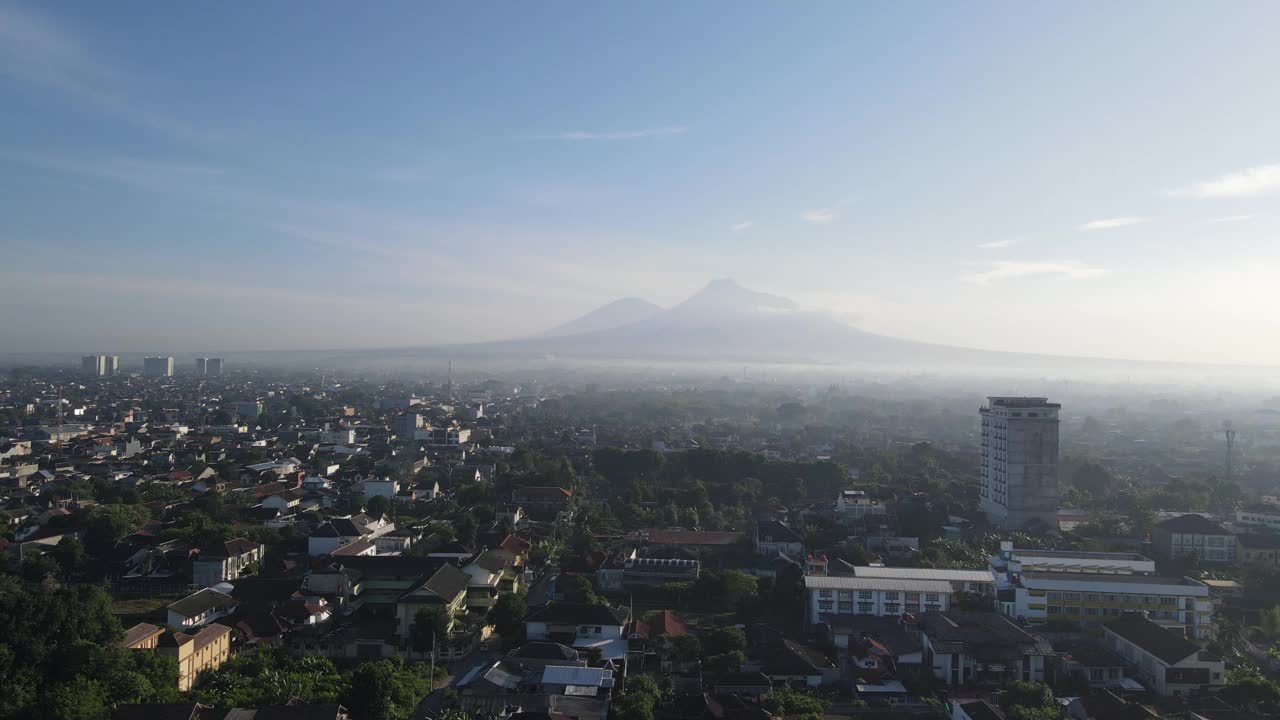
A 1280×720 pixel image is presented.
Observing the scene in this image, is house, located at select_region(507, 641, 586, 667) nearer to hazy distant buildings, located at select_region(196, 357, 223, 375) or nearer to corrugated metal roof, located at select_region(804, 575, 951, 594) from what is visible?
corrugated metal roof, located at select_region(804, 575, 951, 594)

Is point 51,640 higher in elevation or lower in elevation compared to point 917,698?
higher

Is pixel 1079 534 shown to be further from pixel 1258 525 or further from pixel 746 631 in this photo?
pixel 746 631

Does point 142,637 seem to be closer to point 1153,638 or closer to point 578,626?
point 578,626

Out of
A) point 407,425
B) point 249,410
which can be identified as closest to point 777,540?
point 407,425

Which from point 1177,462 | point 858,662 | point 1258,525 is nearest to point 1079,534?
point 1258,525

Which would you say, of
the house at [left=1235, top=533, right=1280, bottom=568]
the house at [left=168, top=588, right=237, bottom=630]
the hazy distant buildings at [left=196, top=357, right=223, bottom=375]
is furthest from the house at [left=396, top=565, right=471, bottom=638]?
the hazy distant buildings at [left=196, top=357, right=223, bottom=375]
